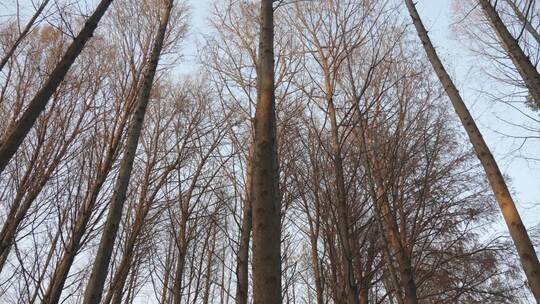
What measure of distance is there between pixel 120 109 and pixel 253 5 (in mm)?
2686

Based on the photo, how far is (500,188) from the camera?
402cm

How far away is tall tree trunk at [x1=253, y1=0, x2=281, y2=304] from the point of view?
167 cm

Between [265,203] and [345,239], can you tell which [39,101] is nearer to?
[265,203]

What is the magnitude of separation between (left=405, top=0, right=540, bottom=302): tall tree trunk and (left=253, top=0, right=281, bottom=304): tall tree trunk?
2.91 m

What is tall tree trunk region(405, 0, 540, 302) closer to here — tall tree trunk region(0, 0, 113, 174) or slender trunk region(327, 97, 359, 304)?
slender trunk region(327, 97, 359, 304)

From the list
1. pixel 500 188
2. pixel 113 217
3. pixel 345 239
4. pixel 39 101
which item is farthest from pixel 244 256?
pixel 500 188

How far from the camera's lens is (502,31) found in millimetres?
5598

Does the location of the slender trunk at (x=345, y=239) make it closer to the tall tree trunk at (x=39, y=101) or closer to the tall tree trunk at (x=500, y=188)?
the tall tree trunk at (x=500, y=188)

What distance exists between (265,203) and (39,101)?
2668mm

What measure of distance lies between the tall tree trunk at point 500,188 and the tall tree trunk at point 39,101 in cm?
429

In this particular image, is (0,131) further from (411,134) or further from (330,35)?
(411,134)

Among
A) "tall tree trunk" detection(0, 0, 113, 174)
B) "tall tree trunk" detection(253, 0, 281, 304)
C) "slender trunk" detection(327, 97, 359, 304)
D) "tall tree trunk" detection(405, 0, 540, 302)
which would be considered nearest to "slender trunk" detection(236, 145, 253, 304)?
"slender trunk" detection(327, 97, 359, 304)

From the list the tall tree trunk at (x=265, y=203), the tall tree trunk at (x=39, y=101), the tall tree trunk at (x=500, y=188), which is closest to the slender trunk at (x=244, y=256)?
the tall tree trunk at (x=265, y=203)

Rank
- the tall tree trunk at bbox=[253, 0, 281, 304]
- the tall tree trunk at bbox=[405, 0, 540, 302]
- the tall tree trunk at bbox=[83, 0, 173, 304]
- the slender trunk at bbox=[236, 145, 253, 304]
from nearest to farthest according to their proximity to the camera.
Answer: the tall tree trunk at bbox=[253, 0, 281, 304]
the tall tree trunk at bbox=[83, 0, 173, 304]
the tall tree trunk at bbox=[405, 0, 540, 302]
the slender trunk at bbox=[236, 145, 253, 304]
